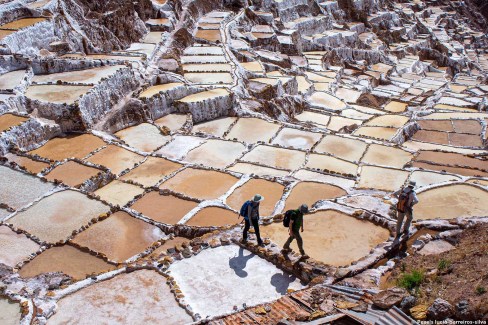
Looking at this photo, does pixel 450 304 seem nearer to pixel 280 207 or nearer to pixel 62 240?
pixel 280 207

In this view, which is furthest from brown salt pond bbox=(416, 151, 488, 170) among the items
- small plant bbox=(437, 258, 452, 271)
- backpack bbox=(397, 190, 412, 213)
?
small plant bbox=(437, 258, 452, 271)

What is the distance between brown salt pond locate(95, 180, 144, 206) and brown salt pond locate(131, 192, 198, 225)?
0.47 m

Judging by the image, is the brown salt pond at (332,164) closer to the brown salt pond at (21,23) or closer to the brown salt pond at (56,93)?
the brown salt pond at (56,93)

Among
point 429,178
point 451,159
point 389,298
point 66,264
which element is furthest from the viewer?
point 451,159

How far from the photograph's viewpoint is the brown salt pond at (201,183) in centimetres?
1395

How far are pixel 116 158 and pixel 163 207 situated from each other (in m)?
3.80

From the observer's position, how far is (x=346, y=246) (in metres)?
10.6

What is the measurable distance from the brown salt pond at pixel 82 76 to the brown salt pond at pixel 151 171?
5.11m

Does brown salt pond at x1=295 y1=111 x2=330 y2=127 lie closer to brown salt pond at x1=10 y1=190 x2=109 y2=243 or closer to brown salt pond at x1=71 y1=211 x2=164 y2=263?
brown salt pond at x1=71 y1=211 x2=164 y2=263

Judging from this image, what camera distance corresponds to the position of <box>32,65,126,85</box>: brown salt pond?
63.1 ft

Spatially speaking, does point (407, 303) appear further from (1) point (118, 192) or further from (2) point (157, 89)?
(2) point (157, 89)

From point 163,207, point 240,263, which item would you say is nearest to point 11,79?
point 163,207

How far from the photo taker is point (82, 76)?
64.6 feet

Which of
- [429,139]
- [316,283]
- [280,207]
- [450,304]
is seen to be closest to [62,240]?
[280,207]
